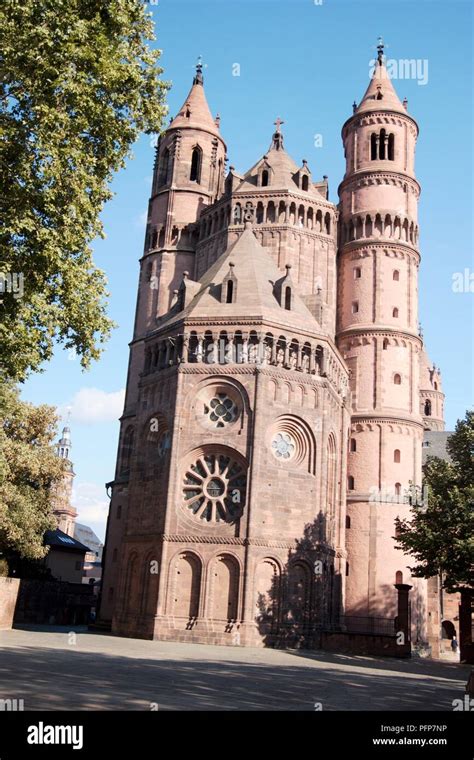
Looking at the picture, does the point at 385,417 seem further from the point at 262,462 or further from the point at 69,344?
the point at 69,344

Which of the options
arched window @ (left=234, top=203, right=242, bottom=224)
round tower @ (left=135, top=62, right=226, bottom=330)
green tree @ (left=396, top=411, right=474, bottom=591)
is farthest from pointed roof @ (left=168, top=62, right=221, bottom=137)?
green tree @ (left=396, top=411, right=474, bottom=591)

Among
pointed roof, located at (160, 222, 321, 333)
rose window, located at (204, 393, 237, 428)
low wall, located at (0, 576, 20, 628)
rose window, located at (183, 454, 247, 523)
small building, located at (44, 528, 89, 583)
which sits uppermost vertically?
pointed roof, located at (160, 222, 321, 333)

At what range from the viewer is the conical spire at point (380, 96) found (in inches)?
2233

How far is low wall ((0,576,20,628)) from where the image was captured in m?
37.0

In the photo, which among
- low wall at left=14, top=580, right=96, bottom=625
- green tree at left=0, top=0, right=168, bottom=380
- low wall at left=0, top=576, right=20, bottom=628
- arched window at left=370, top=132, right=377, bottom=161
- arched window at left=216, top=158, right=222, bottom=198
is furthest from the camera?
arched window at left=216, top=158, right=222, bottom=198

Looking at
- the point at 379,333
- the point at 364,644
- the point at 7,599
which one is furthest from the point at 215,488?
the point at 379,333

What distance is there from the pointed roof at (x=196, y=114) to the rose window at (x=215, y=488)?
29.3 m

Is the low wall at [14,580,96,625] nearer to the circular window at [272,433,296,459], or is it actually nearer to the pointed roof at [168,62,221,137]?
the circular window at [272,433,296,459]

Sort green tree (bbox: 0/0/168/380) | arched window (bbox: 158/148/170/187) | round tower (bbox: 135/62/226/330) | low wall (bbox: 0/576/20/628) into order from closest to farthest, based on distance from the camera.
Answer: green tree (bbox: 0/0/168/380) → low wall (bbox: 0/576/20/628) → round tower (bbox: 135/62/226/330) → arched window (bbox: 158/148/170/187)

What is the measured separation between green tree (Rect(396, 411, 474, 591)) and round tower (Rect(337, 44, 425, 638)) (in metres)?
12.8

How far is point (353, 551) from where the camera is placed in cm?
4816

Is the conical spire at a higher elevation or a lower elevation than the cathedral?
higher

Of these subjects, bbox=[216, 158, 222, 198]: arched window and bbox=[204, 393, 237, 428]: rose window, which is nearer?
bbox=[204, 393, 237, 428]: rose window

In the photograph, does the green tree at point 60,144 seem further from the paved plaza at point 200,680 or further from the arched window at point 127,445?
the arched window at point 127,445
